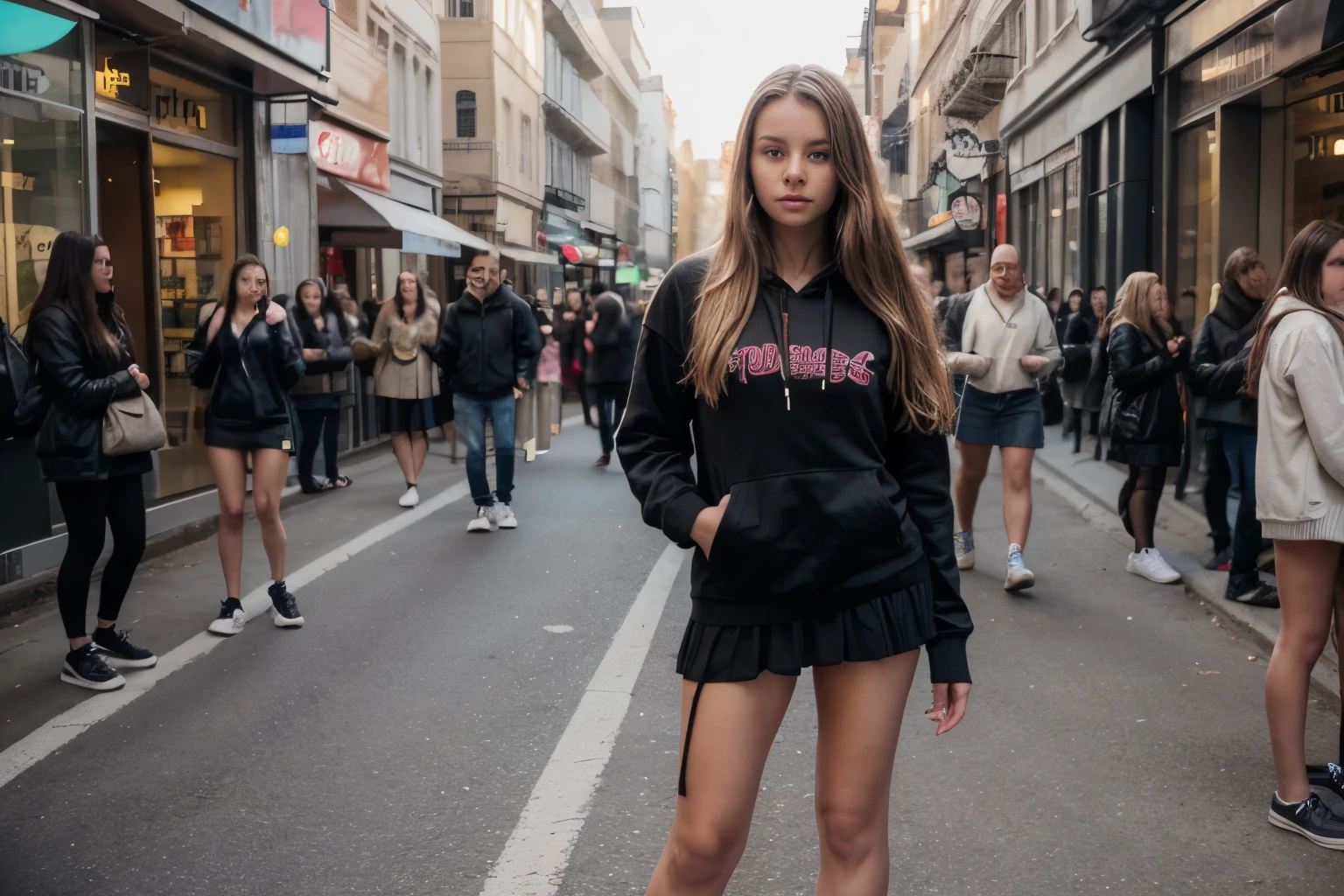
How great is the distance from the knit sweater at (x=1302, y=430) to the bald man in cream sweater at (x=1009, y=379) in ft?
12.1

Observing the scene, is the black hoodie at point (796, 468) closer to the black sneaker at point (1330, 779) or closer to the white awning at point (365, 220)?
the black sneaker at point (1330, 779)

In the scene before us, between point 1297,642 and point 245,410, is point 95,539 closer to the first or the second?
point 245,410

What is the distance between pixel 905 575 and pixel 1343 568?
2.32 metres

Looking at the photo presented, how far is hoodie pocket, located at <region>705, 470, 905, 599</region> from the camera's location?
2496mm

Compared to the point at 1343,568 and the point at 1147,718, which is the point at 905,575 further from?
the point at 1147,718

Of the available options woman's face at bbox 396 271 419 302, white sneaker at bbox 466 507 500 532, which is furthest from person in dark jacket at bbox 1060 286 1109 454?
woman's face at bbox 396 271 419 302

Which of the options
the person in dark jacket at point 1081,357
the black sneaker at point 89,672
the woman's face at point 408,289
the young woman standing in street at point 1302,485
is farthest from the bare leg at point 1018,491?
the woman's face at point 408,289

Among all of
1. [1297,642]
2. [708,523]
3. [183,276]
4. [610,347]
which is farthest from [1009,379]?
[183,276]

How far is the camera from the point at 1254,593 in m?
7.35

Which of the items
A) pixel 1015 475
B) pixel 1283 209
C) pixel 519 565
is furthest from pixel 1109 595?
pixel 1283 209

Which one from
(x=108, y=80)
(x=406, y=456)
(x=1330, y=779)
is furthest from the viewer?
(x=406, y=456)

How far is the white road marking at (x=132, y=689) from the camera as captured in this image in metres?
5.12

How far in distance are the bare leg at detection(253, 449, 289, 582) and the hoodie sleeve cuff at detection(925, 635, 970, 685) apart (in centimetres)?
483

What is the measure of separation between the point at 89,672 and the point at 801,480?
4.50 meters
